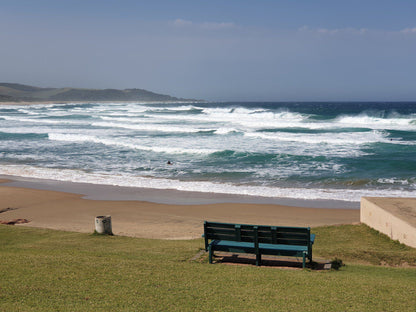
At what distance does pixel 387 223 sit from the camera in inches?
365

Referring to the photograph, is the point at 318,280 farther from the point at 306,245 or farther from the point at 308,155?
the point at 308,155

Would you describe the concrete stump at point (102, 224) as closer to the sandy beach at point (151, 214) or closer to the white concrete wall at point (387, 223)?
the sandy beach at point (151, 214)

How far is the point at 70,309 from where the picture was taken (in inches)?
185

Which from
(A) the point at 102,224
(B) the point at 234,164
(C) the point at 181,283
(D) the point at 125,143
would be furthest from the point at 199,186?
(D) the point at 125,143

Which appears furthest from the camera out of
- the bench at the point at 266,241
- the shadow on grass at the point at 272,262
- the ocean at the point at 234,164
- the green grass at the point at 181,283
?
the ocean at the point at 234,164

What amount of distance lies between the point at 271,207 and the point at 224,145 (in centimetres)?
1657

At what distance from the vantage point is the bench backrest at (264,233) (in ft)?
22.8

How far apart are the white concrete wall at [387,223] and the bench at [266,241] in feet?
8.30

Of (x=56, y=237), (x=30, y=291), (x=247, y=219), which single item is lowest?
(x=247, y=219)

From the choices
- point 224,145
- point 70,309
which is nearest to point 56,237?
point 70,309

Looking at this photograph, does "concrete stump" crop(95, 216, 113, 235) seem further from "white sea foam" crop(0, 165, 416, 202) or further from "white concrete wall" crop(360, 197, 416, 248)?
"white sea foam" crop(0, 165, 416, 202)

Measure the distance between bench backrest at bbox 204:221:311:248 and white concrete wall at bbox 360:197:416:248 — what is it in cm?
277

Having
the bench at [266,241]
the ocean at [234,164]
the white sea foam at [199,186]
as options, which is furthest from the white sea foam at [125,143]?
the bench at [266,241]

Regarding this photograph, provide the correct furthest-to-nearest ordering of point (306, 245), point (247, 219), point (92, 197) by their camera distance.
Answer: point (92, 197) → point (247, 219) → point (306, 245)
